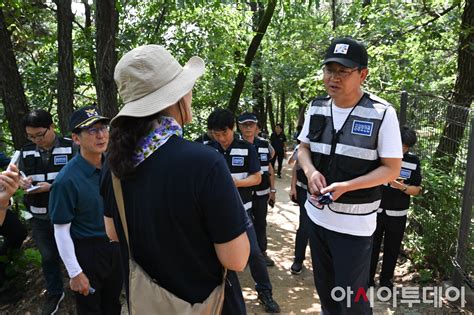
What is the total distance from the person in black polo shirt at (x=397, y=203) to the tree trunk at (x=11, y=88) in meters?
4.94

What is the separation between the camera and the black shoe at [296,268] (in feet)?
16.9

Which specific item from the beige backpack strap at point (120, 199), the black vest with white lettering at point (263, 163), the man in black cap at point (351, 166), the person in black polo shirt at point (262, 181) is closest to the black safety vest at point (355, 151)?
the man in black cap at point (351, 166)

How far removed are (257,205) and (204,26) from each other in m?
4.95

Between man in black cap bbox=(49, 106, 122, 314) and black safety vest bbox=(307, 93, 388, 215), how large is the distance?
170 centimetres

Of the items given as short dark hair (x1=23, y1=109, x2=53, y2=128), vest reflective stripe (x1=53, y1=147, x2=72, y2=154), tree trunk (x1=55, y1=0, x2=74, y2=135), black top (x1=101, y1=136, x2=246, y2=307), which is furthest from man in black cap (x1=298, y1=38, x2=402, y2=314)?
tree trunk (x1=55, y1=0, x2=74, y2=135)

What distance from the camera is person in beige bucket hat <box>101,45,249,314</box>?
1.47 metres

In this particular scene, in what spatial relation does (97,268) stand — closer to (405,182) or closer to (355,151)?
(355,151)

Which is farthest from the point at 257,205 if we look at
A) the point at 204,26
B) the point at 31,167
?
the point at 204,26

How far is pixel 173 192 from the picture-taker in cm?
Result: 147

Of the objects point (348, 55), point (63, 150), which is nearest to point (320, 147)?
point (348, 55)

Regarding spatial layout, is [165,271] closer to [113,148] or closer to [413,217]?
[113,148]

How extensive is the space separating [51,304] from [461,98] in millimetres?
6138

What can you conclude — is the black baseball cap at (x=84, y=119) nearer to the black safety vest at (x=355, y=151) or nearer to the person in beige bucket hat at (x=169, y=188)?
the person in beige bucket hat at (x=169, y=188)

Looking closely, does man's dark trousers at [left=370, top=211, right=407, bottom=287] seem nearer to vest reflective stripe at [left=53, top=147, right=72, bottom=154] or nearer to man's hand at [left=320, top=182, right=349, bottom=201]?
man's hand at [left=320, top=182, right=349, bottom=201]
